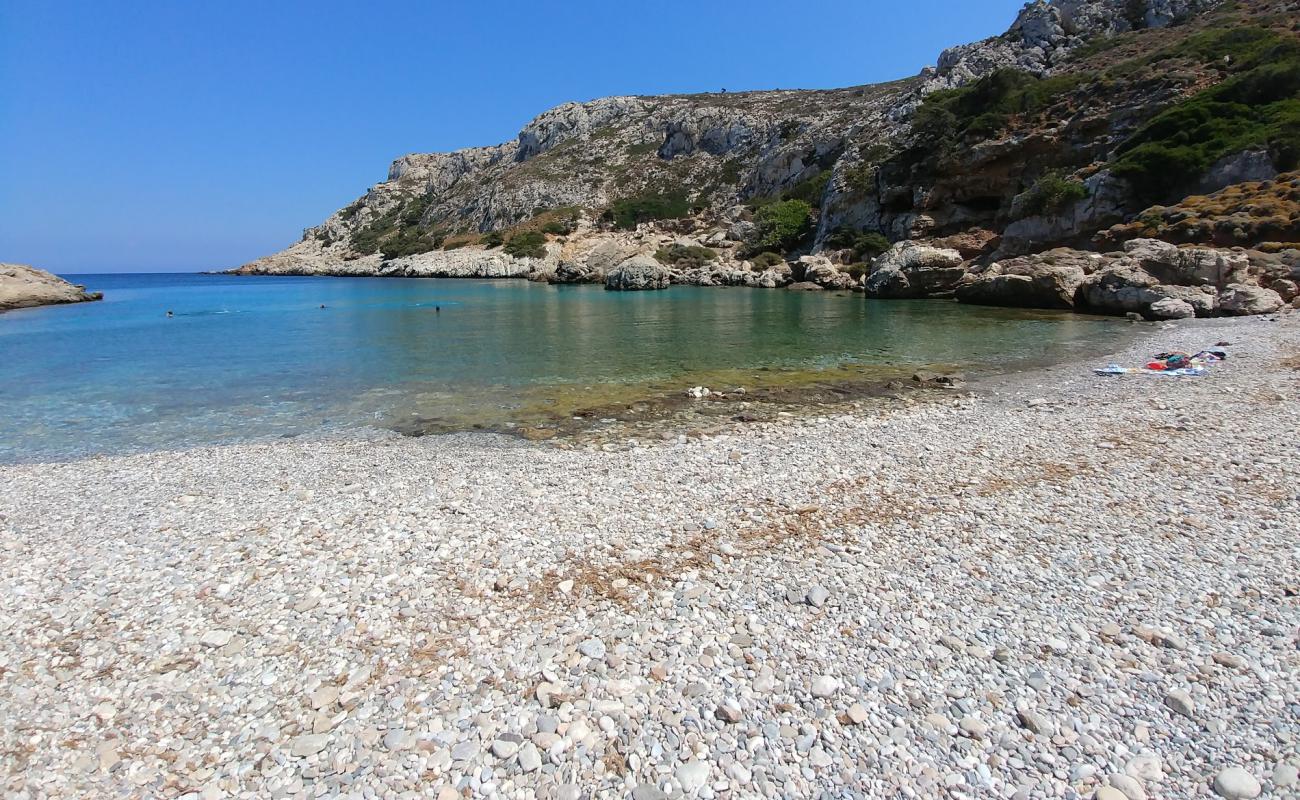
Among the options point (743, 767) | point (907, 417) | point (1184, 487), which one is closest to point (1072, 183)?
point (907, 417)

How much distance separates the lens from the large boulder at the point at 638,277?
67125 mm

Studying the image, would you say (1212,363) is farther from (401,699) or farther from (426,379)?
(426,379)

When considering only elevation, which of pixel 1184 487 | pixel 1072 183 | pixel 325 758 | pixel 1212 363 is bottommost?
pixel 325 758

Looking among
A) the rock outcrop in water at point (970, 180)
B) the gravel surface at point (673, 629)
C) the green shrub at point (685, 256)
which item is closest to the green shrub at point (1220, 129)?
the rock outcrop in water at point (970, 180)

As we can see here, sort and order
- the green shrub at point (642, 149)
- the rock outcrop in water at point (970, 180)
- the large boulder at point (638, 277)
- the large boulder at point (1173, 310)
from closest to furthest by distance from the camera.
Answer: the large boulder at point (1173, 310) → the rock outcrop in water at point (970, 180) → the large boulder at point (638, 277) → the green shrub at point (642, 149)

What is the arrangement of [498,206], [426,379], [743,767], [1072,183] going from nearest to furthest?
1. [743,767]
2. [426,379]
3. [1072,183]
4. [498,206]

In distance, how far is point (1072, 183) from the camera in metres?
46.9

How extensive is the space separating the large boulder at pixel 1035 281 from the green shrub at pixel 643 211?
6933cm

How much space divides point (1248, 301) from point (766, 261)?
4838 cm

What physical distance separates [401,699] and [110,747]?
1998 mm

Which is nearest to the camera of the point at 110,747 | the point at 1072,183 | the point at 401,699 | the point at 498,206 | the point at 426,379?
the point at 110,747

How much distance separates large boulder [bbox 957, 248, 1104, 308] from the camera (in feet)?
116

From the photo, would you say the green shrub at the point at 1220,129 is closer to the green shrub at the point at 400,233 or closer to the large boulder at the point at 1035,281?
the large boulder at the point at 1035,281

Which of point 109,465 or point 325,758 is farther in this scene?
point 109,465
